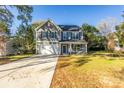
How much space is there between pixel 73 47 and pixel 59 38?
135cm

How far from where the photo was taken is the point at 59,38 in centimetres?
1725

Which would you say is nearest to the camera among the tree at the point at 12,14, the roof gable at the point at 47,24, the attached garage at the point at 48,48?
the tree at the point at 12,14

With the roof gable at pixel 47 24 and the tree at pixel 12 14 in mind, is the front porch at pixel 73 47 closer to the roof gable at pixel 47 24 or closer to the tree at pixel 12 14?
the roof gable at pixel 47 24

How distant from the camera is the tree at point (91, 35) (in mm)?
16750

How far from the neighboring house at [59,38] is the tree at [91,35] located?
474 mm

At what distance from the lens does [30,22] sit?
13453 mm

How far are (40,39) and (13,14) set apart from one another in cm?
386

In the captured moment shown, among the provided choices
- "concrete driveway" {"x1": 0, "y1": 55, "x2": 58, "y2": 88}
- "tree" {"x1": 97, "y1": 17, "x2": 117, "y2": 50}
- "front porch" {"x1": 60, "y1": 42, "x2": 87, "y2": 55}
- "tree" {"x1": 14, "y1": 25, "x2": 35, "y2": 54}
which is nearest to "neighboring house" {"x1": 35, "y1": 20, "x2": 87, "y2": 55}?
"front porch" {"x1": 60, "y1": 42, "x2": 87, "y2": 55}

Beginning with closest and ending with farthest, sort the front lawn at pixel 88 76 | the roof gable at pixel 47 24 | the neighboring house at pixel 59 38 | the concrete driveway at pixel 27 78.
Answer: the concrete driveway at pixel 27 78 < the front lawn at pixel 88 76 < the neighboring house at pixel 59 38 < the roof gable at pixel 47 24

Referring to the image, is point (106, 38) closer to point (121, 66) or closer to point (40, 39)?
point (40, 39)

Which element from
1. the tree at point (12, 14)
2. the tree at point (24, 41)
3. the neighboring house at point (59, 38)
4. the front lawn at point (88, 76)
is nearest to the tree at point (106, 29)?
the neighboring house at point (59, 38)

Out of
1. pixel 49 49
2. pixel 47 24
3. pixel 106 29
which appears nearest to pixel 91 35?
pixel 106 29

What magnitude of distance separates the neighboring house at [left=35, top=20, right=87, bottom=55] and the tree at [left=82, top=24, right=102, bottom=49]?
1.55ft
